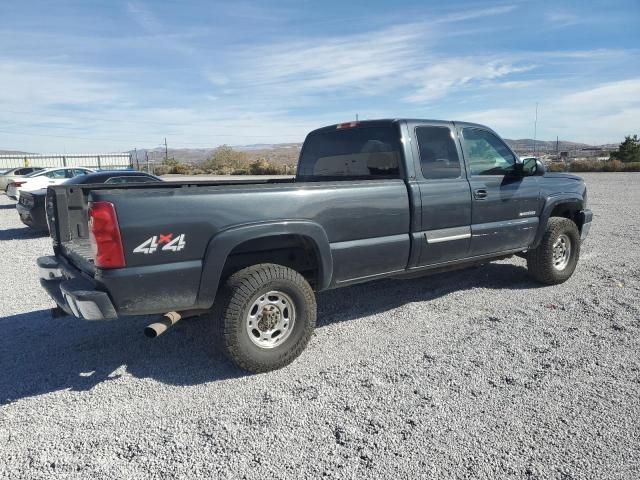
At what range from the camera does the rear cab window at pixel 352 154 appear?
4.66 m

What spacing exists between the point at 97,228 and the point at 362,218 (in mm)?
2055

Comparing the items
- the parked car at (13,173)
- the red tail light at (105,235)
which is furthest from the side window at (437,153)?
the parked car at (13,173)

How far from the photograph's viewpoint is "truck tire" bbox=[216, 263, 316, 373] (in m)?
3.52

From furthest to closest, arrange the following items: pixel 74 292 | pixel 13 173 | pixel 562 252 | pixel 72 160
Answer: pixel 72 160 < pixel 13 173 < pixel 562 252 < pixel 74 292

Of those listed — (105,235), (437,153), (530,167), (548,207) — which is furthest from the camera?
(548,207)

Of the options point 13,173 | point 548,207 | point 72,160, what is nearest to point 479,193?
point 548,207

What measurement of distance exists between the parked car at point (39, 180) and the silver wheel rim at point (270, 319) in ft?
42.4

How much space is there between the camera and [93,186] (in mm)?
4297

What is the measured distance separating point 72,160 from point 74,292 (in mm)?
55496

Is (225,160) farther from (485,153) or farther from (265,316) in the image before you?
(265,316)

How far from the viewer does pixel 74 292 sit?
3.19 m

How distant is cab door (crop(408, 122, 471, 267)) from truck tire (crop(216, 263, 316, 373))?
141 centimetres

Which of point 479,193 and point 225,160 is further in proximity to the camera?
point 225,160

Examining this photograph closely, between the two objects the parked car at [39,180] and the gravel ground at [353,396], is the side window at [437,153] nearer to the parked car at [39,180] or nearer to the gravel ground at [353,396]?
the gravel ground at [353,396]
